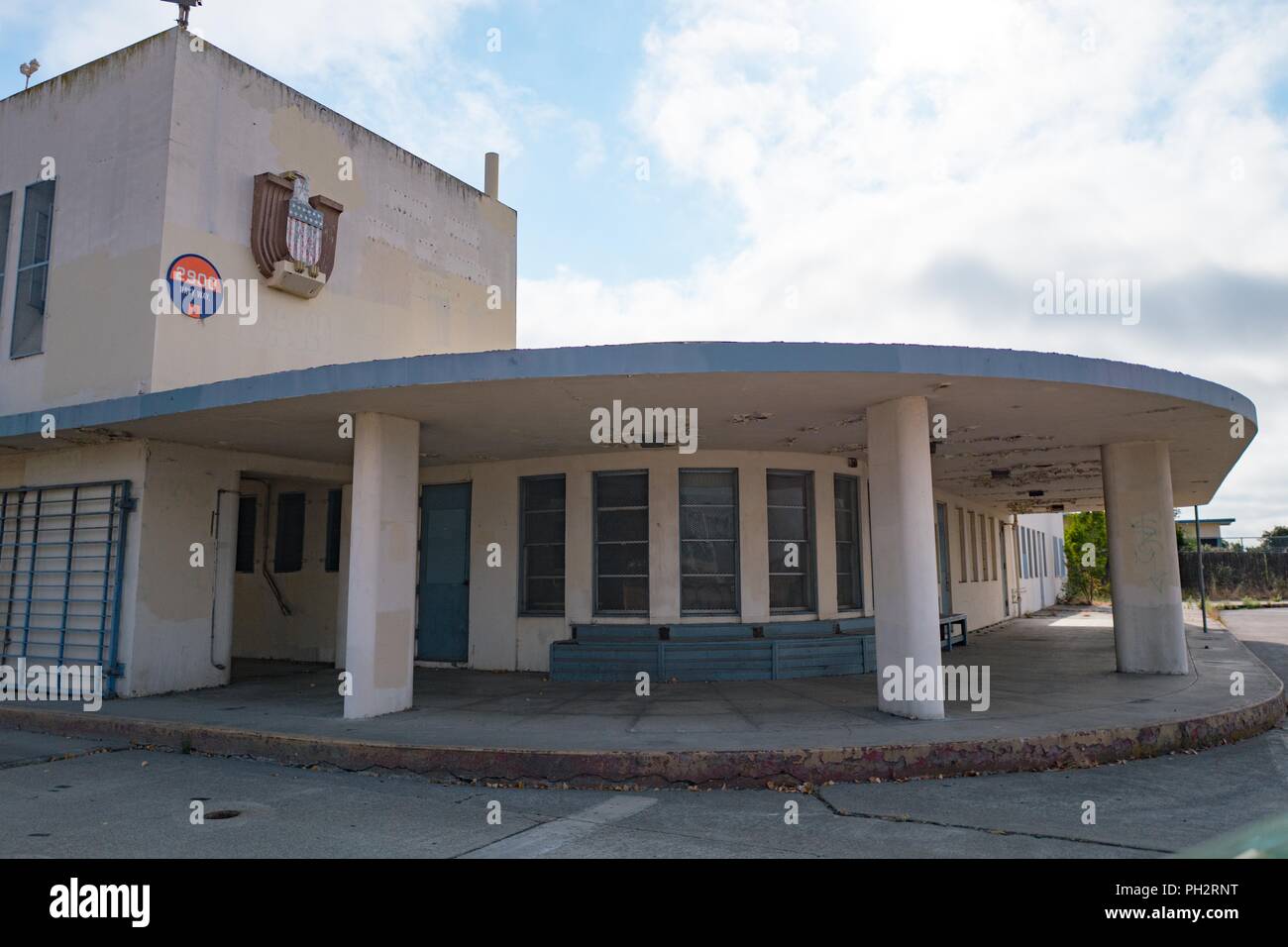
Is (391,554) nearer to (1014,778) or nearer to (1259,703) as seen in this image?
(1014,778)

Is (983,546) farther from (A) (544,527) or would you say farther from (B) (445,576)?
(B) (445,576)

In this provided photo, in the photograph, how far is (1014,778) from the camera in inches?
265

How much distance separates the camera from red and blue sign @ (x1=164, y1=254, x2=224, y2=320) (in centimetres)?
1127

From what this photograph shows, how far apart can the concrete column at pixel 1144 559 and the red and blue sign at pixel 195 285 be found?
12295 millimetres

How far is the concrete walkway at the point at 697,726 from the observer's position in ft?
22.3

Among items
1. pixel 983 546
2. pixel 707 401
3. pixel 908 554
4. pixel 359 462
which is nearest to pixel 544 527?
pixel 359 462

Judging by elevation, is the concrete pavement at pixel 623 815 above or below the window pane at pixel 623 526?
below

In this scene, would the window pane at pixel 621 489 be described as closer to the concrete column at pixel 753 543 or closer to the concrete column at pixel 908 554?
the concrete column at pixel 753 543

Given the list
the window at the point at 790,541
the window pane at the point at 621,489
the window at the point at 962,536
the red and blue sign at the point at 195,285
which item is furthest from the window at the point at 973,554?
the red and blue sign at the point at 195,285

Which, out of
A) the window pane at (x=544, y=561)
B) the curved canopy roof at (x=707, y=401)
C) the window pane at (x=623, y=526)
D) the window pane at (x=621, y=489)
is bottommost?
the window pane at (x=544, y=561)

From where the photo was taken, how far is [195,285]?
37.8 feet

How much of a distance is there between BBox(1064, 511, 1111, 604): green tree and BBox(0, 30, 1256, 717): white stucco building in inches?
910
